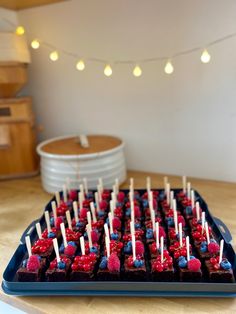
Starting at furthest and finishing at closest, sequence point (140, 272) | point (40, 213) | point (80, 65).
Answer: point (80, 65) < point (40, 213) < point (140, 272)

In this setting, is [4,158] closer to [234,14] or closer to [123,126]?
[123,126]

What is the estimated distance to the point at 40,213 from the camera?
794 mm

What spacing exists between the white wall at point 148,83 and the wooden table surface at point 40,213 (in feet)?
0.33

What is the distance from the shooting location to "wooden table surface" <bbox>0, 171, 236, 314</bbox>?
0.46m

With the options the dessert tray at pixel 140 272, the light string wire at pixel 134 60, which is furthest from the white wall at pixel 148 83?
the dessert tray at pixel 140 272

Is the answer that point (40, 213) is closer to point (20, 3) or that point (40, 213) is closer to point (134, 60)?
point (134, 60)

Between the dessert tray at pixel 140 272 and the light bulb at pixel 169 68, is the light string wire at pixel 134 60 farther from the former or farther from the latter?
the dessert tray at pixel 140 272

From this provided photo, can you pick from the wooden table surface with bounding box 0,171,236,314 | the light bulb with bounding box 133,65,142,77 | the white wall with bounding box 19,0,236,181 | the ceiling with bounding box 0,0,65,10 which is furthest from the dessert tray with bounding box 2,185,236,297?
the ceiling with bounding box 0,0,65,10

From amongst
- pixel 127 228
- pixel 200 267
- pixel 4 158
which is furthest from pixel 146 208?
pixel 4 158

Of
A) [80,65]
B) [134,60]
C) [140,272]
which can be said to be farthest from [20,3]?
[140,272]

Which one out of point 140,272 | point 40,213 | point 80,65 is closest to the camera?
point 140,272

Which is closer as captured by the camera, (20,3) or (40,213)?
(40,213)

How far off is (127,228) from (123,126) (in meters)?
0.46

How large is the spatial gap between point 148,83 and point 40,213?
21.0 inches
